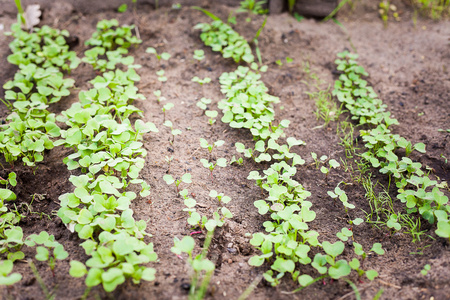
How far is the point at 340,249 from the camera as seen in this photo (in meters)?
1.74

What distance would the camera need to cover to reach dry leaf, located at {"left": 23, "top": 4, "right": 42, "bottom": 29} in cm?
330

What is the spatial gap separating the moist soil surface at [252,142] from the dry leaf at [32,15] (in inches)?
3.3

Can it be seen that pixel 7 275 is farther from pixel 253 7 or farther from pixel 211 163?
pixel 253 7

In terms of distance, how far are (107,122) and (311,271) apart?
144 centimetres

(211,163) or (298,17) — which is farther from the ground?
(298,17)

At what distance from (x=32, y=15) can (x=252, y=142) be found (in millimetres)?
2469

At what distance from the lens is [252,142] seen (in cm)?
251

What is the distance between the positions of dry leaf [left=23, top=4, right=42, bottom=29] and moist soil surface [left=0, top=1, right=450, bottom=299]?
8 cm

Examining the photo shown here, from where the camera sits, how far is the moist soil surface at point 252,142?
5.63ft

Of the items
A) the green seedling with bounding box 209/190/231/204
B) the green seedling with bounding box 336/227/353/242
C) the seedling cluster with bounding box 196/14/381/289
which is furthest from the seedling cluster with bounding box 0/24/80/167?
the green seedling with bounding box 336/227/353/242

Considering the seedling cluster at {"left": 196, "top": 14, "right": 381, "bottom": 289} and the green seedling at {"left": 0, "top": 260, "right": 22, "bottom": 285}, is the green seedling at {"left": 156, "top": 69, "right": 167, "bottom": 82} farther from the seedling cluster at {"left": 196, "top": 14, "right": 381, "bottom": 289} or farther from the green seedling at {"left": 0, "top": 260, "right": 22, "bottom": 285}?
the green seedling at {"left": 0, "top": 260, "right": 22, "bottom": 285}

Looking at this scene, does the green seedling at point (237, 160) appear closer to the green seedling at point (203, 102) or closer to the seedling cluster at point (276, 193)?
the seedling cluster at point (276, 193)

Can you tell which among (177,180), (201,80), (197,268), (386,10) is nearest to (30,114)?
(177,180)

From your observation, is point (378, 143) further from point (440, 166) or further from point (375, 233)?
point (375, 233)
